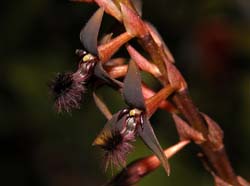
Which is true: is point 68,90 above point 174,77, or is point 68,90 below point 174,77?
above

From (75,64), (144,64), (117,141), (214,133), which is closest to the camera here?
(117,141)

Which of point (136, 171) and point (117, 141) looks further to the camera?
point (136, 171)

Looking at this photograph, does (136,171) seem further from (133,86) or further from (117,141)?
(133,86)

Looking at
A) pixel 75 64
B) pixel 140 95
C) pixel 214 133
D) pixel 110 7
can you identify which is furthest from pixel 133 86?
pixel 75 64

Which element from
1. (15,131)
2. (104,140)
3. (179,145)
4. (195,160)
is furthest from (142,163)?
(15,131)

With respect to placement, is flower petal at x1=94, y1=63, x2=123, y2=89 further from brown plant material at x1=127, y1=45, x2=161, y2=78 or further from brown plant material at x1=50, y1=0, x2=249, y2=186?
brown plant material at x1=127, y1=45, x2=161, y2=78

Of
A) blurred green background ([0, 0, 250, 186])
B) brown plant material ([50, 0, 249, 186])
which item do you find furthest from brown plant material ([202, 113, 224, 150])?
blurred green background ([0, 0, 250, 186])

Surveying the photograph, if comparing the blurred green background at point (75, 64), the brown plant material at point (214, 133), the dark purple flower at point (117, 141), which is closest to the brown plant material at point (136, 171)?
the brown plant material at point (214, 133)
